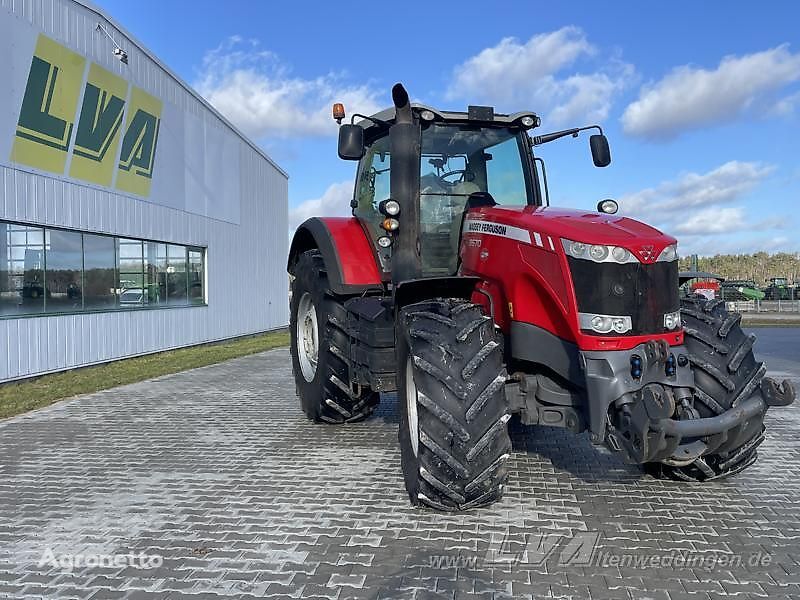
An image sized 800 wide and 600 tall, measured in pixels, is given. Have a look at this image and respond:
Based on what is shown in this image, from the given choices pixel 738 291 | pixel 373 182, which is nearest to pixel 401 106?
pixel 373 182

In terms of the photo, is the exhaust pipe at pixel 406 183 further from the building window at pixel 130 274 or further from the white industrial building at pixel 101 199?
the building window at pixel 130 274

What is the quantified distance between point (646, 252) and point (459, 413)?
4.74 ft

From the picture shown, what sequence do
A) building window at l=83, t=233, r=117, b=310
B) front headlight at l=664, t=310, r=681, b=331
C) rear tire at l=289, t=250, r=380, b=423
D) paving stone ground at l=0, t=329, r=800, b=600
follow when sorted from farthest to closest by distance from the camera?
building window at l=83, t=233, r=117, b=310 → rear tire at l=289, t=250, r=380, b=423 → front headlight at l=664, t=310, r=681, b=331 → paving stone ground at l=0, t=329, r=800, b=600

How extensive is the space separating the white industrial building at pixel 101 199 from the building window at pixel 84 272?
2 centimetres

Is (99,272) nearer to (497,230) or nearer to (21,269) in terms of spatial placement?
(21,269)

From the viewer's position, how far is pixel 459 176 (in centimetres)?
529

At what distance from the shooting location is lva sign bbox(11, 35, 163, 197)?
32.9ft

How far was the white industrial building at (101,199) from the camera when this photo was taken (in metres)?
9.76

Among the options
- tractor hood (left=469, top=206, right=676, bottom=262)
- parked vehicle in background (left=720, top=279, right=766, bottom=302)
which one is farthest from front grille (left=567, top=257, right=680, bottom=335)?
parked vehicle in background (left=720, top=279, right=766, bottom=302)

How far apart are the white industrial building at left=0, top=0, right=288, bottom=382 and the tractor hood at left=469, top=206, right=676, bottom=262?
26.5 feet

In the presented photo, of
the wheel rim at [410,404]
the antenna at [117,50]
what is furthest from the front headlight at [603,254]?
the antenna at [117,50]

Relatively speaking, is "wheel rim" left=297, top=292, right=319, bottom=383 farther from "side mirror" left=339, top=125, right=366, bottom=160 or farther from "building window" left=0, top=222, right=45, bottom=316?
"building window" left=0, top=222, right=45, bottom=316

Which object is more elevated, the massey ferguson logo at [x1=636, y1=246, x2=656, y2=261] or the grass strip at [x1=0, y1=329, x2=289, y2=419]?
the massey ferguson logo at [x1=636, y1=246, x2=656, y2=261]

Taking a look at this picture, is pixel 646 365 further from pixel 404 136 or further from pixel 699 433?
pixel 404 136
